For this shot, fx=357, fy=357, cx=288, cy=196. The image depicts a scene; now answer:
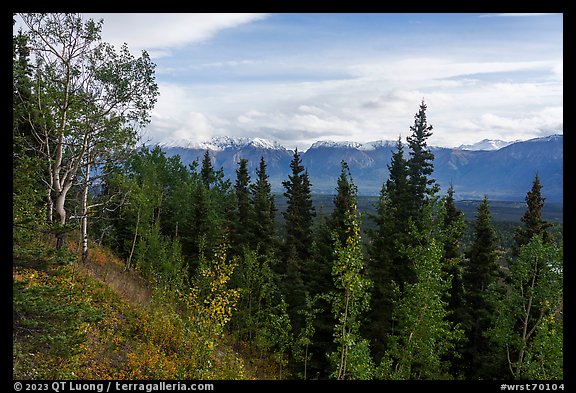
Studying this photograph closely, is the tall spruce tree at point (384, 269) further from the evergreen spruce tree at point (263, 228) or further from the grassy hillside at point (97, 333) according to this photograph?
the evergreen spruce tree at point (263, 228)

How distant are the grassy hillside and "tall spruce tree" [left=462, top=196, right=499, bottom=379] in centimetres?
1586

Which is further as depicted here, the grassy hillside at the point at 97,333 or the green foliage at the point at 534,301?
the green foliage at the point at 534,301

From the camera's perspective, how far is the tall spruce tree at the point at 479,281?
26531mm

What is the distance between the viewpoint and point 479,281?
89.4ft

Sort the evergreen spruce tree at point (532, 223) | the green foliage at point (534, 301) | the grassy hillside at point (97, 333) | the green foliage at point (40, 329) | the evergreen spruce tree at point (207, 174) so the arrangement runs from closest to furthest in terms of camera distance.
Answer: the green foliage at point (40, 329) < the grassy hillside at point (97, 333) < the green foliage at point (534, 301) < the evergreen spruce tree at point (532, 223) < the evergreen spruce tree at point (207, 174)

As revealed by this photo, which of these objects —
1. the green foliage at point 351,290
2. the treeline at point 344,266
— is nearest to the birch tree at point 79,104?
the treeline at point 344,266

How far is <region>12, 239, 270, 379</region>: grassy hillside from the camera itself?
9391 millimetres

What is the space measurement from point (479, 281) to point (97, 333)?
1018 inches

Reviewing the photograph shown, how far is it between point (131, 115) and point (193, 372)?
55.1 ft

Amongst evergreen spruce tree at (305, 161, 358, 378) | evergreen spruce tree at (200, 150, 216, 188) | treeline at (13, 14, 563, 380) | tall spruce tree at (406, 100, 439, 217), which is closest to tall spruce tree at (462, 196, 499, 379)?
treeline at (13, 14, 563, 380)

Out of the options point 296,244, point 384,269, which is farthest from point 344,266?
point 296,244

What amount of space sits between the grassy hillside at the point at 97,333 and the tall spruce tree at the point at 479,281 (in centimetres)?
1586
